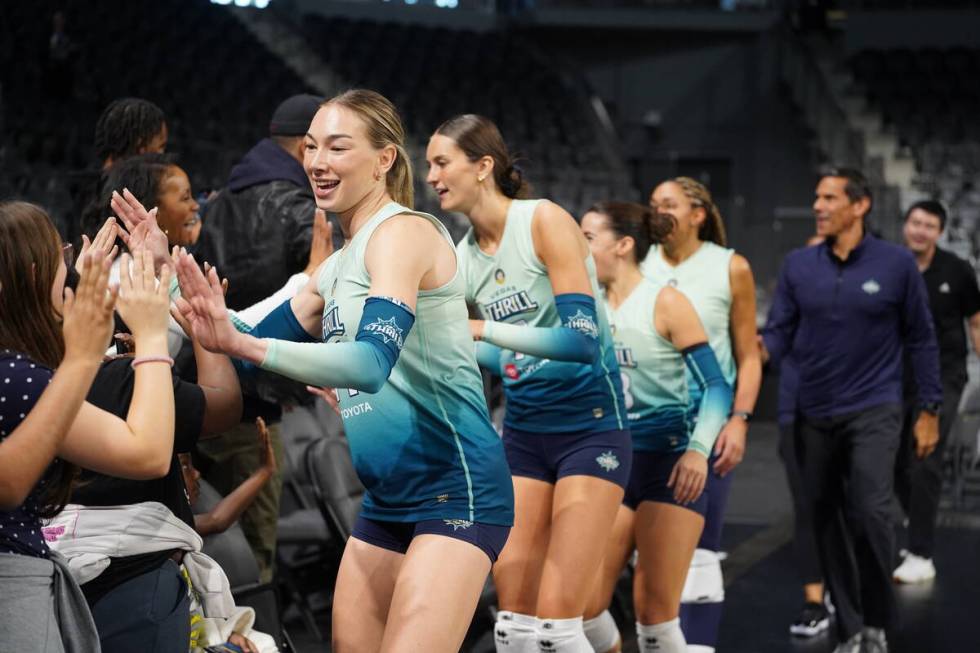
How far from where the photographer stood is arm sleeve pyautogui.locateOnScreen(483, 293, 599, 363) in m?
3.28

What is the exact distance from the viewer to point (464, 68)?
18.0 m

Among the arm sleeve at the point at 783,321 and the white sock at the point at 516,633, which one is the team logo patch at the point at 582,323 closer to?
the white sock at the point at 516,633

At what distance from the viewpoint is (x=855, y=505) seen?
5.05 metres

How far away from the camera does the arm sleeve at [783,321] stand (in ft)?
18.2

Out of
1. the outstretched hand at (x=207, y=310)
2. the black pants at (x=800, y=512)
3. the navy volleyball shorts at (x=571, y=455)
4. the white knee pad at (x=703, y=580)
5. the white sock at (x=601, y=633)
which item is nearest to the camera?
the outstretched hand at (x=207, y=310)

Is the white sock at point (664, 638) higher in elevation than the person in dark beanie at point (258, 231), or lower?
lower

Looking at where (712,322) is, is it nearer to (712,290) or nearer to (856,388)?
(712,290)

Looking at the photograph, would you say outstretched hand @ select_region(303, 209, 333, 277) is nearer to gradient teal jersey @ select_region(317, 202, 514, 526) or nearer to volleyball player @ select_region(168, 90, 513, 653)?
volleyball player @ select_region(168, 90, 513, 653)

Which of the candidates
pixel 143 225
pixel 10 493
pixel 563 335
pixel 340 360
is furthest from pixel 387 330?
pixel 563 335

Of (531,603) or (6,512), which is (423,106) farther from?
(6,512)

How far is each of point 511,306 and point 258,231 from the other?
94 centimetres

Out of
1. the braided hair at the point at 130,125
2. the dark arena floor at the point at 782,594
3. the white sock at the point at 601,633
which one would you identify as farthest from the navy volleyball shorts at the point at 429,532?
the dark arena floor at the point at 782,594

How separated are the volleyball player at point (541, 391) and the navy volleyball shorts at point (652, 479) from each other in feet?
1.66

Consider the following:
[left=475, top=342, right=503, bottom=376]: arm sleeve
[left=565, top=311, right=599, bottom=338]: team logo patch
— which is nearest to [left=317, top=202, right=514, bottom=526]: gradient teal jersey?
[left=565, top=311, right=599, bottom=338]: team logo patch
